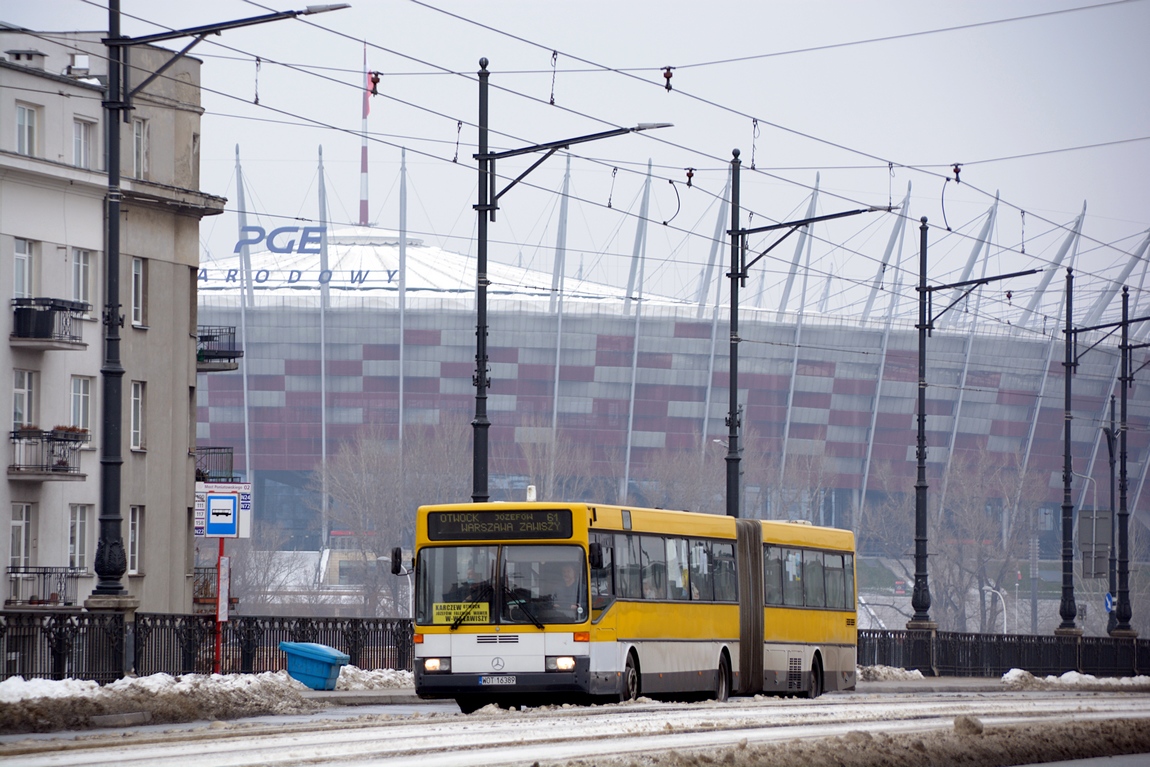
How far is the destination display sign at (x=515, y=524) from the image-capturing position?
70.7 ft

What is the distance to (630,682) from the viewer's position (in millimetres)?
22281

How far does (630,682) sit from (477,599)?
242 cm

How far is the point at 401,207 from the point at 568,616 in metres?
82.4

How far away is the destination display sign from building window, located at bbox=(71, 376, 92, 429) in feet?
87.1

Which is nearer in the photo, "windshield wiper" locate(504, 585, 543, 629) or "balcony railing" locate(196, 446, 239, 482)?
"windshield wiper" locate(504, 585, 543, 629)

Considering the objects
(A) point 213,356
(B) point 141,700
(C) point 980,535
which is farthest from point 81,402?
(C) point 980,535

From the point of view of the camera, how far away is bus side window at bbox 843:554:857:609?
30.5m

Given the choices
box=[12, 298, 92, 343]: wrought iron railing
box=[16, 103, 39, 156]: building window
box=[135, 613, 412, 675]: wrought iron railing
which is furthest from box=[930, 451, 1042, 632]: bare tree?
box=[135, 613, 412, 675]: wrought iron railing

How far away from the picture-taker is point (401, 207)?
10188cm

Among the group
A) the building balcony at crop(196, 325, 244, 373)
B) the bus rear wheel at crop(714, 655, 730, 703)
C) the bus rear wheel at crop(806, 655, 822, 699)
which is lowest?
the bus rear wheel at crop(806, 655, 822, 699)

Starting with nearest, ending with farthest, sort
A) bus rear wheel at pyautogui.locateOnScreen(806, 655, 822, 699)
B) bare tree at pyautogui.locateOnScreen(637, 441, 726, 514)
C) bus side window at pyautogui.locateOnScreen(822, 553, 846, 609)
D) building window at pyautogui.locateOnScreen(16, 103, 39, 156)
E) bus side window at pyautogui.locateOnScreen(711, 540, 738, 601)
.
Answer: bus side window at pyautogui.locateOnScreen(711, 540, 738, 601) → bus rear wheel at pyautogui.locateOnScreen(806, 655, 822, 699) → bus side window at pyautogui.locateOnScreen(822, 553, 846, 609) → building window at pyautogui.locateOnScreen(16, 103, 39, 156) → bare tree at pyautogui.locateOnScreen(637, 441, 726, 514)

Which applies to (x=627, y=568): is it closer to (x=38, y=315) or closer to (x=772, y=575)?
(x=772, y=575)

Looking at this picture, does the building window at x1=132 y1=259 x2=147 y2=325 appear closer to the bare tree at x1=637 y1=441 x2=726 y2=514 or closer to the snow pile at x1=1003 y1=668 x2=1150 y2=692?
the snow pile at x1=1003 y1=668 x2=1150 y2=692

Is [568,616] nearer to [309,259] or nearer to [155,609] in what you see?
[155,609]
